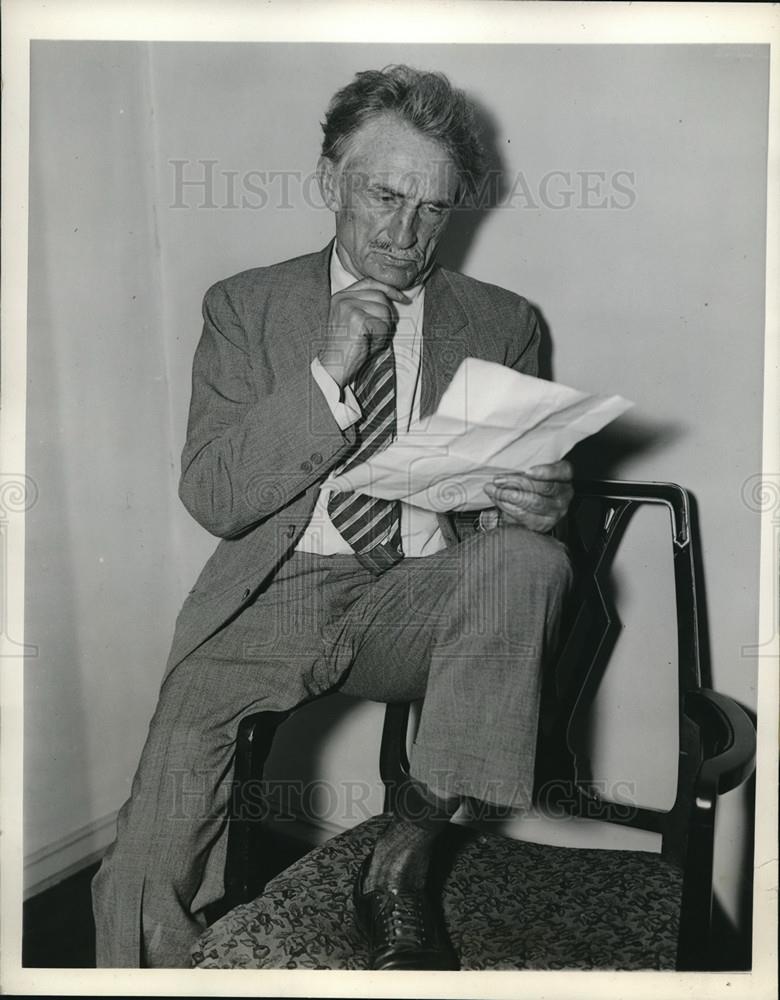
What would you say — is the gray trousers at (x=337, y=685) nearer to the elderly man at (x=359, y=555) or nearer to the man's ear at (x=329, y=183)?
the elderly man at (x=359, y=555)

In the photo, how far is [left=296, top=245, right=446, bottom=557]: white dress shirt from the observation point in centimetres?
141

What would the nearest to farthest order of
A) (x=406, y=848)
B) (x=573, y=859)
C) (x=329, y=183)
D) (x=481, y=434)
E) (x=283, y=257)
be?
(x=481, y=434) → (x=406, y=848) → (x=573, y=859) → (x=329, y=183) → (x=283, y=257)

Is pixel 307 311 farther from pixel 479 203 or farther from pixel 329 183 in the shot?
pixel 479 203

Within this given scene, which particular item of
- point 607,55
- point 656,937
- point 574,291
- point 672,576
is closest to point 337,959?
point 656,937

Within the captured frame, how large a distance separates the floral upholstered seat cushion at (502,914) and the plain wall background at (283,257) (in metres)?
0.24

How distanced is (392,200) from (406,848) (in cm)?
94

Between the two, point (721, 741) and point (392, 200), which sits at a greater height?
point (392, 200)

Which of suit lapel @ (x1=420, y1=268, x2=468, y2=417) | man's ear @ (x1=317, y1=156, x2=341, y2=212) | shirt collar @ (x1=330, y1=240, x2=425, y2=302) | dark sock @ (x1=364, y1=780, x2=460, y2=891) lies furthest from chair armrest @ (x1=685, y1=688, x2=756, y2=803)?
man's ear @ (x1=317, y1=156, x2=341, y2=212)

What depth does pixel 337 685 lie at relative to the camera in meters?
1.42

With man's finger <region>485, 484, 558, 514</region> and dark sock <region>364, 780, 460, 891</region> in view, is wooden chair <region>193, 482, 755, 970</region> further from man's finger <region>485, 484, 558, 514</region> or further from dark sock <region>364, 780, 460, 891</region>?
man's finger <region>485, 484, 558, 514</region>

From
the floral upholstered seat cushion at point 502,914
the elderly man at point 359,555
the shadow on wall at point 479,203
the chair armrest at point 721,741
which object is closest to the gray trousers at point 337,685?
the elderly man at point 359,555

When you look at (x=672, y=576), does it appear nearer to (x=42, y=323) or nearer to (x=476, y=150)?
(x=476, y=150)

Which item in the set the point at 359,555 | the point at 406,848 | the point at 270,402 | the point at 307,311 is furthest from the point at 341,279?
the point at 406,848

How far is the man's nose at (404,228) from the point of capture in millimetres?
1397
